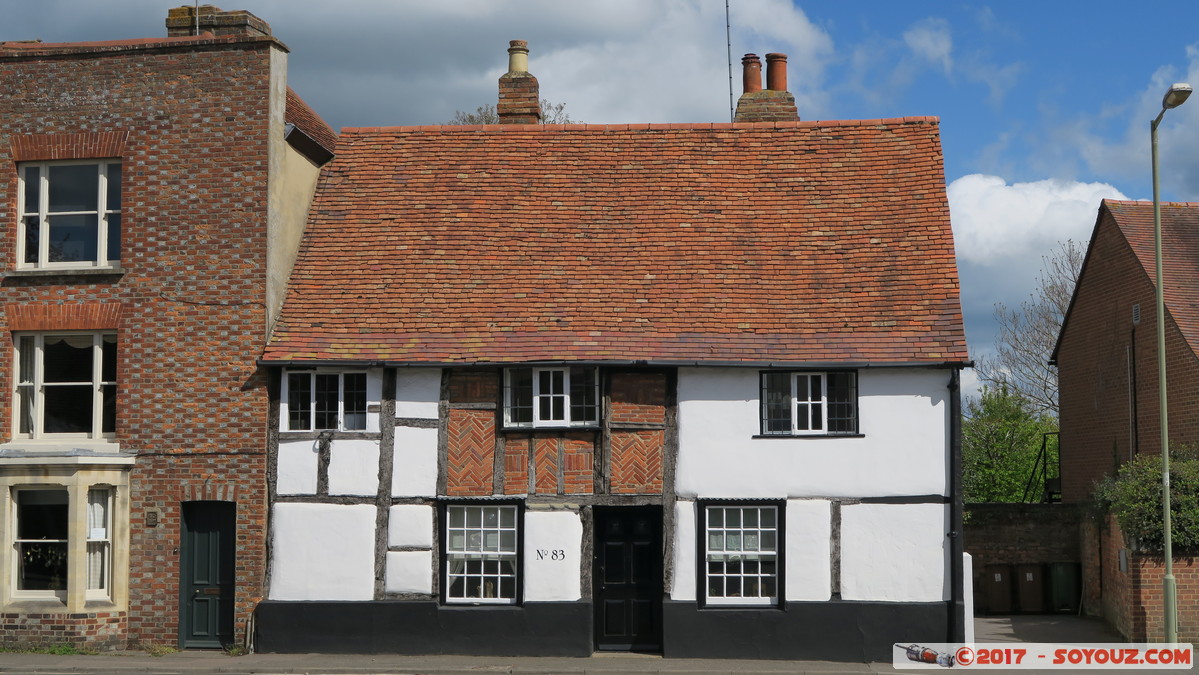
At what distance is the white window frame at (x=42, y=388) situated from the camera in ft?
59.2

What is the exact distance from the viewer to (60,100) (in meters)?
18.4

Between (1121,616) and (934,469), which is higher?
(934,469)

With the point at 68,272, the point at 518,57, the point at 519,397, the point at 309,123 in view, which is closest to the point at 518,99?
the point at 518,57

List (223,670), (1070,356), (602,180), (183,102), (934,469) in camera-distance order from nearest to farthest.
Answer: (223,670) < (934,469) < (183,102) < (602,180) < (1070,356)

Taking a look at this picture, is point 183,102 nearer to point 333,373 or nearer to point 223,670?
point 333,373

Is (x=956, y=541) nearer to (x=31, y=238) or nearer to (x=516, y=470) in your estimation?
(x=516, y=470)

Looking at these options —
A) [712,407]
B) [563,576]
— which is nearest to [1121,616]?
[712,407]

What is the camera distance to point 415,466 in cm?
1748

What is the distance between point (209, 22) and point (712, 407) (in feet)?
34.9

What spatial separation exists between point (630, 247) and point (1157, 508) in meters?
8.79

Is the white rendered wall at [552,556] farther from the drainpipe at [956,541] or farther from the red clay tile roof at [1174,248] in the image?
the red clay tile roof at [1174,248]

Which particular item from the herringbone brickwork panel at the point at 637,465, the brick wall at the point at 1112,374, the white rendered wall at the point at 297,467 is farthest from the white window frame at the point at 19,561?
the brick wall at the point at 1112,374

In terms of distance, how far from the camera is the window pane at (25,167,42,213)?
1845 centimetres

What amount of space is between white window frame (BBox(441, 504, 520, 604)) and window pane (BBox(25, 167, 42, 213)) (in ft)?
25.9
